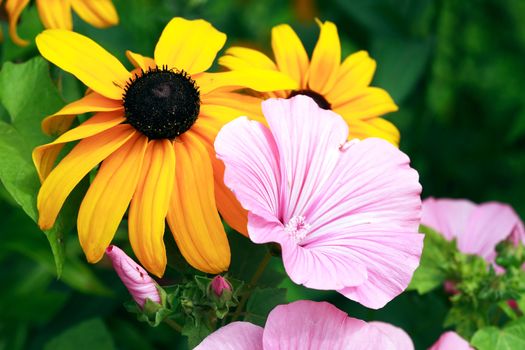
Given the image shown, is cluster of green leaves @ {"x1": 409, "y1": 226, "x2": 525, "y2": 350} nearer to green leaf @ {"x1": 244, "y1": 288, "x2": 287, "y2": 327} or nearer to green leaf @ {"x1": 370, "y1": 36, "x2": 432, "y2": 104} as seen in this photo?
green leaf @ {"x1": 244, "y1": 288, "x2": 287, "y2": 327}

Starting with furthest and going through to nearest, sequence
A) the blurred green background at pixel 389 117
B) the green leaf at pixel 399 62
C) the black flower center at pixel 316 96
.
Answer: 1. the green leaf at pixel 399 62
2. the blurred green background at pixel 389 117
3. the black flower center at pixel 316 96

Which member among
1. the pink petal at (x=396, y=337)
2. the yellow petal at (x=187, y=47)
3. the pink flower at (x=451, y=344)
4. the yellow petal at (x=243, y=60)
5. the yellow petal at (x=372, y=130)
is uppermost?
the yellow petal at (x=187, y=47)

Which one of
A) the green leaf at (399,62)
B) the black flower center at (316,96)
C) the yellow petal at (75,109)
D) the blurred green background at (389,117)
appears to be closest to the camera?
the yellow petal at (75,109)

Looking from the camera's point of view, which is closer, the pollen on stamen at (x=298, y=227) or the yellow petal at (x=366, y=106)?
the pollen on stamen at (x=298, y=227)

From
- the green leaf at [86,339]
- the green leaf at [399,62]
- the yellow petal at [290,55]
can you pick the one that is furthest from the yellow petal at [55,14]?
the green leaf at [399,62]

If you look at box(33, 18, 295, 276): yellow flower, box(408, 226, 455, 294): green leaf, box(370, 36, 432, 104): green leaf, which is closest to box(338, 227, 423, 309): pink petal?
box(33, 18, 295, 276): yellow flower

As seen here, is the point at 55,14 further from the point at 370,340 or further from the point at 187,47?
the point at 370,340

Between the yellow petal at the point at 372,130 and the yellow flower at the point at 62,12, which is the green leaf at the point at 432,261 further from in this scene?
the yellow flower at the point at 62,12
